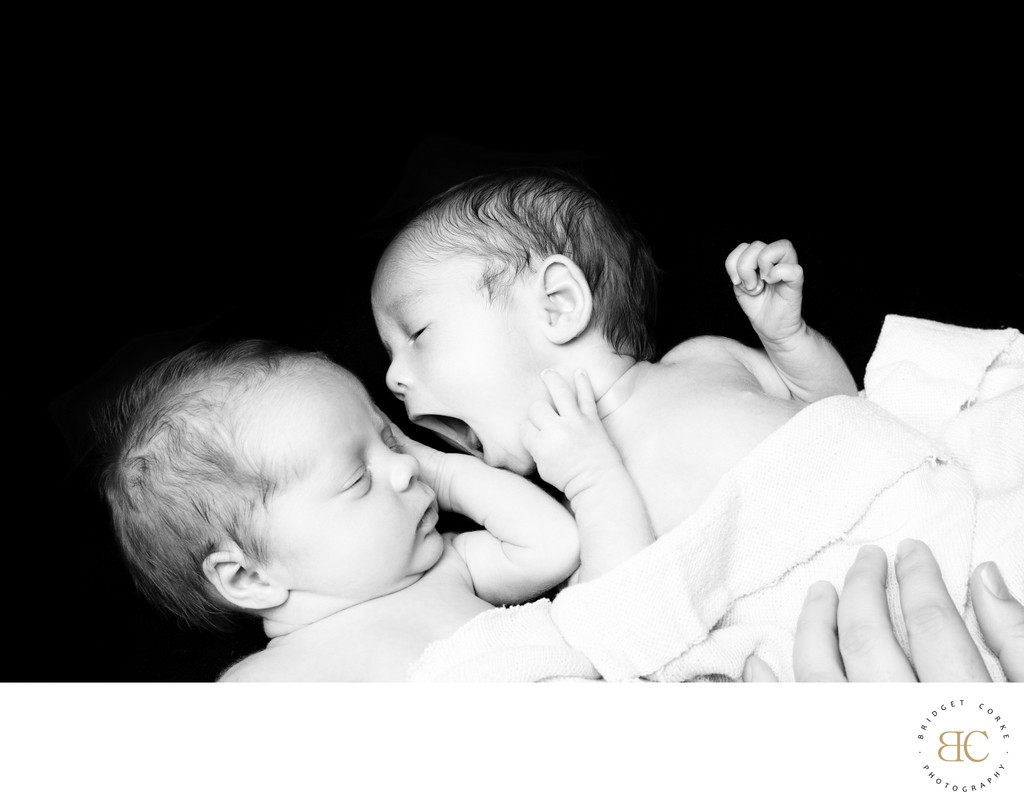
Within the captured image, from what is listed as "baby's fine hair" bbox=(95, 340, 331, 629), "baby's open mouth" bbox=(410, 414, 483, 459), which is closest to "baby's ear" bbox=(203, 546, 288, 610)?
"baby's fine hair" bbox=(95, 340, 331, 629)

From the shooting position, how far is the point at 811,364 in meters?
1.03

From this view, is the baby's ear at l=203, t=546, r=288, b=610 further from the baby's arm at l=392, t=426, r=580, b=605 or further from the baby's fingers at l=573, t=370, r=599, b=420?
the baby's fingers at l=573, t=370, r=599, b=420

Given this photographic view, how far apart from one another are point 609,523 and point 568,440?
0.10 meters

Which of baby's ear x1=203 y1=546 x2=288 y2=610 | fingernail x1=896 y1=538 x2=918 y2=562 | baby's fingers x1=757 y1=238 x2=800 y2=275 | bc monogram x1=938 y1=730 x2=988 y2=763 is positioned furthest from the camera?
baby's fingers x1=757 y1=238 x2=800 y2=275

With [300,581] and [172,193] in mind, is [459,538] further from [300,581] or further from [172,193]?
[172,193]

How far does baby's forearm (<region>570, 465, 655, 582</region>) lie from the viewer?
84 centimetres

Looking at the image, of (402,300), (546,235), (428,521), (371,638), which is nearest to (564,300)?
(546,235)

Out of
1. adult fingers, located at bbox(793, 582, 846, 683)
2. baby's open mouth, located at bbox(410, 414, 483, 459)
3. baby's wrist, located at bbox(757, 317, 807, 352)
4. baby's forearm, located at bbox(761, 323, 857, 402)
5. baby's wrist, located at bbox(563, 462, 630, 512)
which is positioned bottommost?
adult fingers, located at bbox(793, 582, 846, 683)

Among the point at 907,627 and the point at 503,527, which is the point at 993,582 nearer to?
the point at 907,627

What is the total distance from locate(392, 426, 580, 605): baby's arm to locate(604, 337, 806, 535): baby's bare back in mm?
102

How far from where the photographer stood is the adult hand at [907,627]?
62cm

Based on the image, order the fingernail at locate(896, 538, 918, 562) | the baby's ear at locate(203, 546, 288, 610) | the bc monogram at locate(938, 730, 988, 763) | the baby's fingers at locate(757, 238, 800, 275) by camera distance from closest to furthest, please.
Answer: the bc monogram at locate(938, 730, 988, 763)
the fingernail at locate(896, 538, 918, 562)
the baby's ear at locate(203, 546, 288, 610)
the baby's fingers at locate(757, 238, 800, 275)

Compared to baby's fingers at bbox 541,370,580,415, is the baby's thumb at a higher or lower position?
lower

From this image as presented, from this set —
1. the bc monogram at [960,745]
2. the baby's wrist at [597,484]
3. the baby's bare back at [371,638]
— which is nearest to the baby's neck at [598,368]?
the baby's wrist at [597,484]
